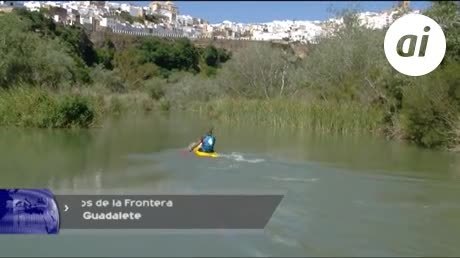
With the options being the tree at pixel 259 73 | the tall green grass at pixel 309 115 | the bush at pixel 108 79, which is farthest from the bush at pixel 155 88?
the tall green grass at pixel 309 115

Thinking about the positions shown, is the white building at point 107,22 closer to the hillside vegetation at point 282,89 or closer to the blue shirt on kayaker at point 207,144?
the hillside vegetation at point 282,89

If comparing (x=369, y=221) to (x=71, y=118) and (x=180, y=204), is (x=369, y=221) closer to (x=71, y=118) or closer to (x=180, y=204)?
(x=180, y=204)

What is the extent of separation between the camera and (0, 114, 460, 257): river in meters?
9.10

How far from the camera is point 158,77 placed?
6788cm

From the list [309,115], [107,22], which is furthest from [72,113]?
[107,22]

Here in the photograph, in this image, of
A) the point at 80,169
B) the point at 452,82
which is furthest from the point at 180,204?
the point at 452,82

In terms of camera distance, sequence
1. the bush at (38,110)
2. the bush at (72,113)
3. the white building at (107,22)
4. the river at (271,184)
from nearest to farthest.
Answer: the river at (271,184)
the bush at (38,110)
the bush at (72,113)
the white building at (107,22)

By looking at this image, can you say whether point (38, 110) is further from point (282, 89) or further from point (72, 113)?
point (282, 89)

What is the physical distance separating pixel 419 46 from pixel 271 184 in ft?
45.8

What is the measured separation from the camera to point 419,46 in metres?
25.9

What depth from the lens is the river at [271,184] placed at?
9.10 m

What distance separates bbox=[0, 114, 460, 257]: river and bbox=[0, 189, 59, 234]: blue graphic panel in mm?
166

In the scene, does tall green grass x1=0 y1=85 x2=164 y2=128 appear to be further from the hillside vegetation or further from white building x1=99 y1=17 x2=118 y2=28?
white building x1=99 y1=17 x2=118 y2=28

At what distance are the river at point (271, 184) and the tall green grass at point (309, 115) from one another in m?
3.66
